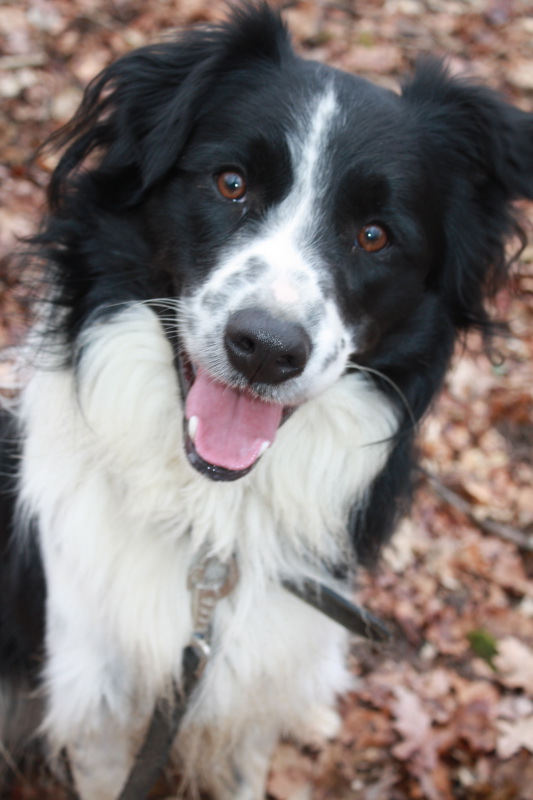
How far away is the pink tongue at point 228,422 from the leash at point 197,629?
43 centimetres

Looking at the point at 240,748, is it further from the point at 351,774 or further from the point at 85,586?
the point at 85,586

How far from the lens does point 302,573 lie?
2.46m

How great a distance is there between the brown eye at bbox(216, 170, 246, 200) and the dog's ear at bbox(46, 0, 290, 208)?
0.18m

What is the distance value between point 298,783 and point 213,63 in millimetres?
2738

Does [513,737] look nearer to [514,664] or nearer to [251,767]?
[514,664]

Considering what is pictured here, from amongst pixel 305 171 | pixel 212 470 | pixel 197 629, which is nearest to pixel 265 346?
pixel 212 470

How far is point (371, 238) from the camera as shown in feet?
7.46

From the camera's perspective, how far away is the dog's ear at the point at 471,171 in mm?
2418

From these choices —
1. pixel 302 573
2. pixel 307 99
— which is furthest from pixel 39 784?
pixel 307 99

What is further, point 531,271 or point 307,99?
point 531,271

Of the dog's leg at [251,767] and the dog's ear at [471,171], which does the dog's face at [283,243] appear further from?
the dog's leg at [251,767]

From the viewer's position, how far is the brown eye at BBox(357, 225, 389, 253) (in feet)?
7.42

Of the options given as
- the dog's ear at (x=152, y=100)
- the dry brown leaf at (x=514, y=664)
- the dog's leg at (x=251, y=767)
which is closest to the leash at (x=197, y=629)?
the dog's leg at (x=251, y=767)

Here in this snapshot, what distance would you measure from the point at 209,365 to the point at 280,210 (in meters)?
0.48
